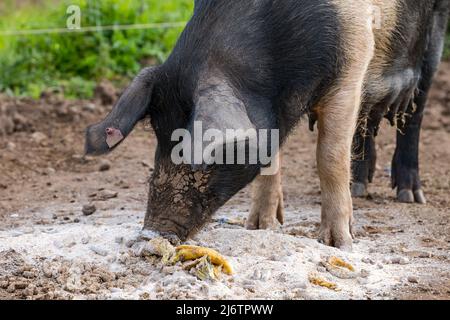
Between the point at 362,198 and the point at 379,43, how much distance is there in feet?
4.23

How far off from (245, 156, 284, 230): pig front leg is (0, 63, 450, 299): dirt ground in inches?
5.4

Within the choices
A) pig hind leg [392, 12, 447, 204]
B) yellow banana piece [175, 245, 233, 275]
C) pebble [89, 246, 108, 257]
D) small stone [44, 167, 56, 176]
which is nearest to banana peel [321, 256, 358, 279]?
yellow banana piece [175, 245, 233, 275]

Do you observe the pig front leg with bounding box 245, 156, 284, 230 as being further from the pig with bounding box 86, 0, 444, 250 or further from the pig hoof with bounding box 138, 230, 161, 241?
the pig hoof with bounding box 138, 230, 161, 241

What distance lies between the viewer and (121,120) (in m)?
4.66

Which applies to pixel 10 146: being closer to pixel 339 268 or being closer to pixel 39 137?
pixel 39 137

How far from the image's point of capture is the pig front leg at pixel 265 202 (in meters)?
5.86

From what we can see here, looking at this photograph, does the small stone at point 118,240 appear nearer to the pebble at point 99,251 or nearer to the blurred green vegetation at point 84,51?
the pebble at point 99,251

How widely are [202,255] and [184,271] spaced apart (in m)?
0.14

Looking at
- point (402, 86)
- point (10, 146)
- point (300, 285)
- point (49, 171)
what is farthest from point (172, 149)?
point (10, 146)

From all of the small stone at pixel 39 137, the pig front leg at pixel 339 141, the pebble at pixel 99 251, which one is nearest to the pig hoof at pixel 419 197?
the pig front leg at pixel 339 141

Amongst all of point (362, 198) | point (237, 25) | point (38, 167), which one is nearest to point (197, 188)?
point (237, 25)

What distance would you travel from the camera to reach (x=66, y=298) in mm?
4332

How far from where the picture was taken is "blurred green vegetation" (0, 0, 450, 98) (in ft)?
30.3
